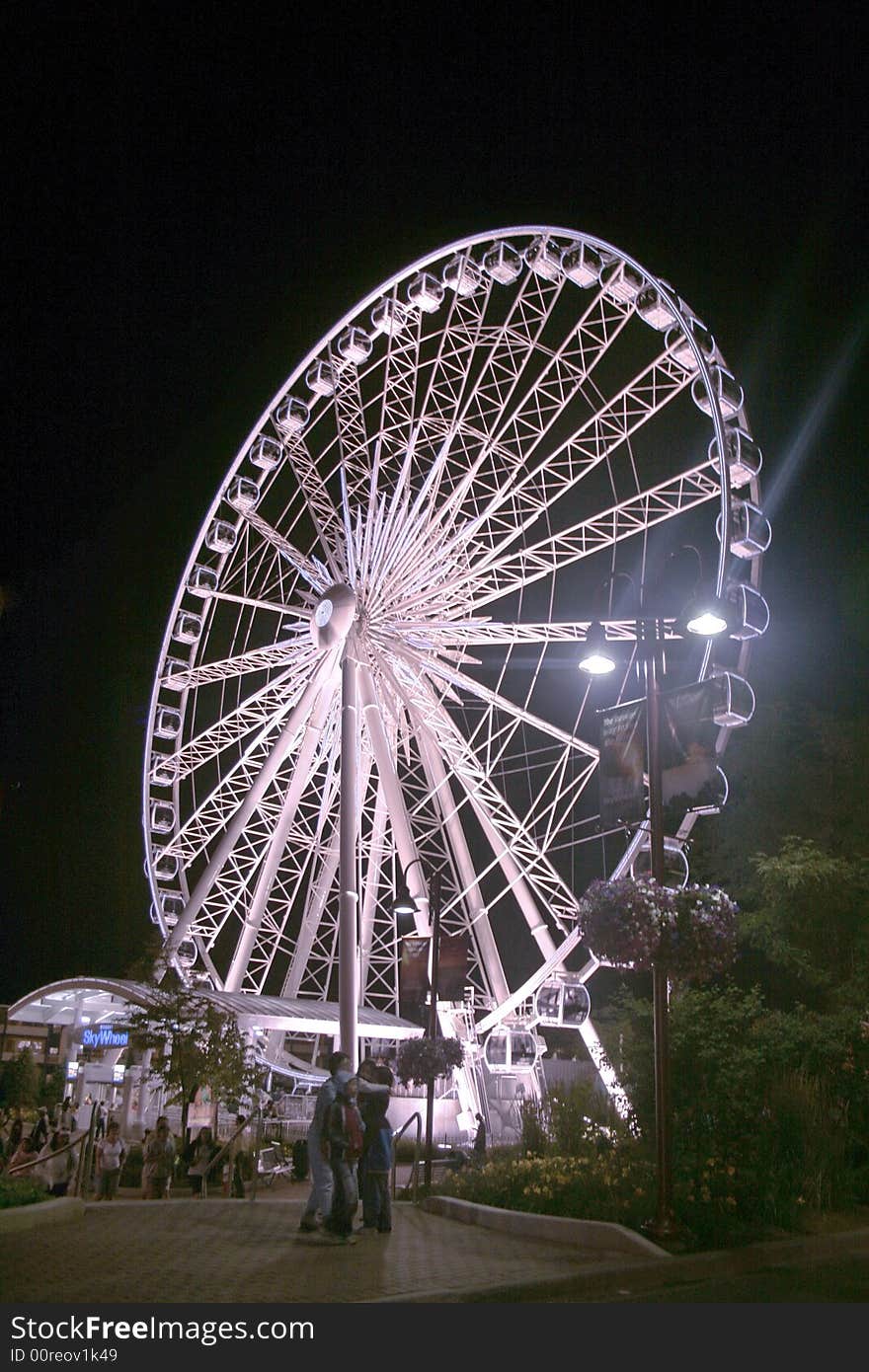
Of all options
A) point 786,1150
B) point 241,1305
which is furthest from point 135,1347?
point 786,1150

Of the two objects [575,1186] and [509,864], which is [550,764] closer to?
[509,864]

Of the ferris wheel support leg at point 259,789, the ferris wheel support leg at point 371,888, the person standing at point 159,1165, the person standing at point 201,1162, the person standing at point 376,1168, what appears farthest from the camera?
the ferris wheel support leg at point 371,888

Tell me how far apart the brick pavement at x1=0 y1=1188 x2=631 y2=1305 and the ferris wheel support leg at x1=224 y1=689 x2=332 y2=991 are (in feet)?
52.9

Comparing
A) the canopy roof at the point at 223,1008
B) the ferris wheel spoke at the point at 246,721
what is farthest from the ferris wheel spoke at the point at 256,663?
the canopy roof at the point at 223,1008

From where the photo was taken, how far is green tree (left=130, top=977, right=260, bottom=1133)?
2320 centimetres

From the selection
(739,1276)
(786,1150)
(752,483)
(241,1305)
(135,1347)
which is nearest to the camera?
(135,1347)

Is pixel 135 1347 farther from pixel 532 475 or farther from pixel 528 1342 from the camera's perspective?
pixel 532 475

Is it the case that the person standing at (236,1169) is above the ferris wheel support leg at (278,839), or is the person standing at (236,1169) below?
below

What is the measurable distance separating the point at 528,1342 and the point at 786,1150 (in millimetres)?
6926

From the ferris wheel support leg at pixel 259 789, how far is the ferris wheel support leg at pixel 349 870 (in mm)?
1354

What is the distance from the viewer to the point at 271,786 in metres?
34.1

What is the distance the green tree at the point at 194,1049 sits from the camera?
23.2 m

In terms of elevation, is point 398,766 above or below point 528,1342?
above

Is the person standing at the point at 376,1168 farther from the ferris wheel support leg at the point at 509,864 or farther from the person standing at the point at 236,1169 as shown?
the ferris wheel support leg at the point at 509,864
